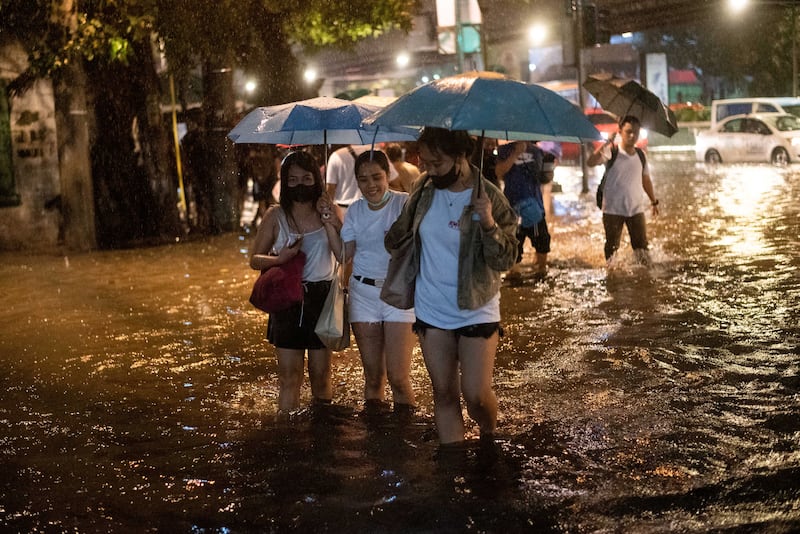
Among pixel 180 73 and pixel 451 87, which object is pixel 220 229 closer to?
pixel 180 73

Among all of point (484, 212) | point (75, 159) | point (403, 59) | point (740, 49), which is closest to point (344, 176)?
point (484, 212)

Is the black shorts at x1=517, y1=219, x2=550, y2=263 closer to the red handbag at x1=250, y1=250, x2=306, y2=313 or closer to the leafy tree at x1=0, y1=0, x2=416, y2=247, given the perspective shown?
the red handbag at x1=250, y1=250, x2=306, y2=313

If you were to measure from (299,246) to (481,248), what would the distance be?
4.52ft

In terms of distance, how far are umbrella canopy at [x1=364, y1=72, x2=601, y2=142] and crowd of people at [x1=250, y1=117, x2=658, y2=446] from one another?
169 millimetres

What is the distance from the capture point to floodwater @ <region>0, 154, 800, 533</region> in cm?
502

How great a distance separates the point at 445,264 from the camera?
532 centimetres

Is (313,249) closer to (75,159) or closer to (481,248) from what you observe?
(481,248)

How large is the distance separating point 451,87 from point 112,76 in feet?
43.3

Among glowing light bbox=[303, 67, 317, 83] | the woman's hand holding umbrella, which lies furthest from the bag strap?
glowing light bbox=[303, 67, 317, 83]

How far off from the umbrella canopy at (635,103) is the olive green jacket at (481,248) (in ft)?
19.9

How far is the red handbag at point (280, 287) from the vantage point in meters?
6.17

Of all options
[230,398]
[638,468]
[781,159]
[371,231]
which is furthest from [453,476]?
[781,159]

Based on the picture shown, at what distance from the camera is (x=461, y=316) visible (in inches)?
210

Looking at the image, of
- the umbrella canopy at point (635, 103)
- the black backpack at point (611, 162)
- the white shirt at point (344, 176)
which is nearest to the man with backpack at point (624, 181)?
the black backpack at point (611, 162)
